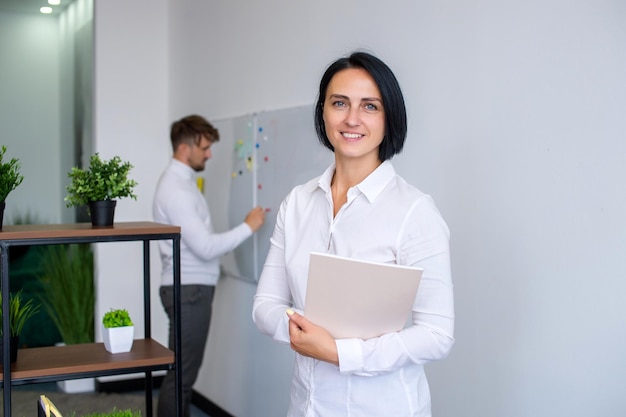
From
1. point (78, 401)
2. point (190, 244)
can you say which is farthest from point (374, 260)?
point (78, 401)

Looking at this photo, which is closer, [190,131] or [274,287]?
[274,287]

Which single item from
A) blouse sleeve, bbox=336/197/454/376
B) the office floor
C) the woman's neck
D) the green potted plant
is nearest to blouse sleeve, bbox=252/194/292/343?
the woman's neck

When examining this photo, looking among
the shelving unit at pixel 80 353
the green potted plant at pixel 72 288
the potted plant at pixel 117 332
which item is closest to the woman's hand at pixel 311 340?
the shelving unit at pixel 80 353

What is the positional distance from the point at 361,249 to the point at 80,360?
128 centimetres

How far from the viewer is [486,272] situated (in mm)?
2621

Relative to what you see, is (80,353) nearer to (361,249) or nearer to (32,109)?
(361,249)

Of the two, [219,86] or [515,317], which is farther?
[219,86]

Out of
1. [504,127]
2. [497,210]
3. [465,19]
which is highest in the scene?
[465,19]

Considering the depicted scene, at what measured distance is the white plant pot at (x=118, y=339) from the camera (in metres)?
2.76

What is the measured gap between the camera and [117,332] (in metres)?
2.77

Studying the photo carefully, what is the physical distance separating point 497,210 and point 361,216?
2.78 feet

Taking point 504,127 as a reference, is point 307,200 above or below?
below

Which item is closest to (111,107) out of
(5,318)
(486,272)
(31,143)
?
(31,143)

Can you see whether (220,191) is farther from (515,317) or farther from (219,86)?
(515,317)
